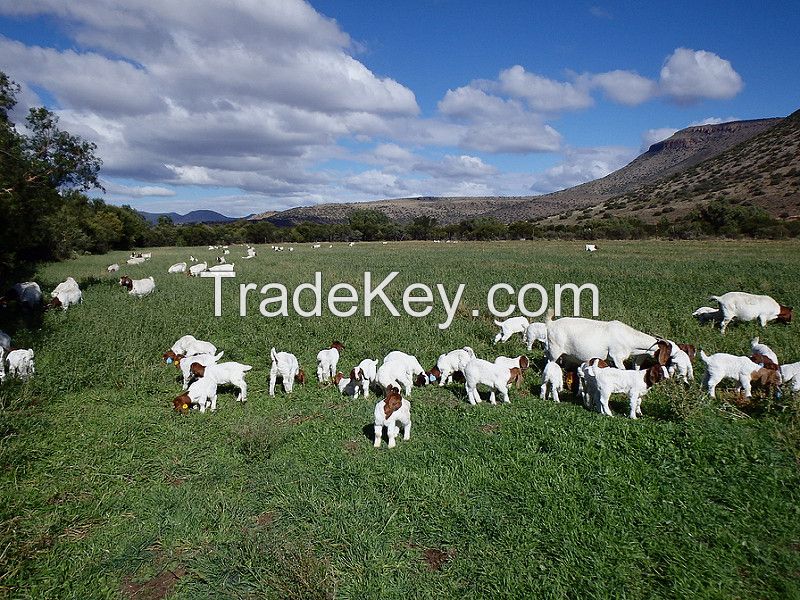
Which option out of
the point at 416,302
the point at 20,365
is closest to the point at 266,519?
the point at 20,365

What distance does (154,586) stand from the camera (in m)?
4.60

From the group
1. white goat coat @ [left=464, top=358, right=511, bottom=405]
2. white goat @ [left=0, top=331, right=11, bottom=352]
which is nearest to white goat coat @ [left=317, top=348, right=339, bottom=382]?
white goat coat @ [left=464, top=358, right=511, bottom=405]

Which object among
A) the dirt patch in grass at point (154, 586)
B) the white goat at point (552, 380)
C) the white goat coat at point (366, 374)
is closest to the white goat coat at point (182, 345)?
the white goat coat at point (366, 374)

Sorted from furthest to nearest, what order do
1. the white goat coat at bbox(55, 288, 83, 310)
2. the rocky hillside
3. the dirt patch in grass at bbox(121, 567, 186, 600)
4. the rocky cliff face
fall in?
the rocky cliff face
the rocky hillside
the white goat coat at bbox(55, 288, 83, 310)
the dirt patch in grass at bbox(121, 567, 186, 600)

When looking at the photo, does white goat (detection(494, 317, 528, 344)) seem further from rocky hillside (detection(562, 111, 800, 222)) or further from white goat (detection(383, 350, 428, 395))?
rocky hillside (detection(562, 111, 800, 222))

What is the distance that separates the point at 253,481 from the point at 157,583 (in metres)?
1.81

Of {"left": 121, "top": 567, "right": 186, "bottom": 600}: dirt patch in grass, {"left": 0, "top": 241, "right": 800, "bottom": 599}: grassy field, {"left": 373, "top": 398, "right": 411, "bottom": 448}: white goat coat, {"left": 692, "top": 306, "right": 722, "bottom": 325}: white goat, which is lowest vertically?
{"left": 121, "top": 567, "right": 186, "bottom": 600}: dirt patch in grass

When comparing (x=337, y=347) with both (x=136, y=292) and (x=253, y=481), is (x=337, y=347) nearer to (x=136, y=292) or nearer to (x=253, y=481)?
(x=253, y=481)

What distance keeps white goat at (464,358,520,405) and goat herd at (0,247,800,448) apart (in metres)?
0.02

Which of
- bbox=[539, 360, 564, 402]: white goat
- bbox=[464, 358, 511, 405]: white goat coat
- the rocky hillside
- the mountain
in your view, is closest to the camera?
bbox=[464, 358, 511, 405]: white goat coat

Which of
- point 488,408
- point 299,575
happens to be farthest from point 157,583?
point 488,408

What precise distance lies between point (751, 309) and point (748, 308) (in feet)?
0.29

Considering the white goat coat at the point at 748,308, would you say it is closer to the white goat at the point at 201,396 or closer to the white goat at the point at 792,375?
the white goat at the point at 792,375

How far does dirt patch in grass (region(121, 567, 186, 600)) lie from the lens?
177 inches
